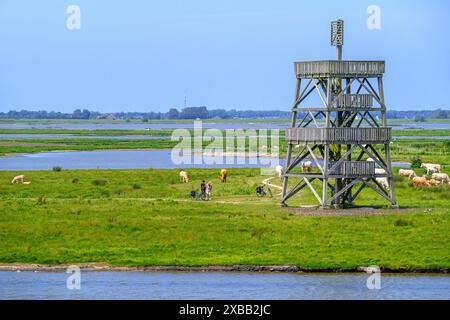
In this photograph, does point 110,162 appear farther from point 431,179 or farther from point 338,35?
point 338,35

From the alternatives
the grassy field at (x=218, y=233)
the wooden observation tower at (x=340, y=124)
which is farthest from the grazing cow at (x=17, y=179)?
the wooden observation tower at (x=340, y=124)

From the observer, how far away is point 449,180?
74.9 m

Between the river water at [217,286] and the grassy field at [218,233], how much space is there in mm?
1568

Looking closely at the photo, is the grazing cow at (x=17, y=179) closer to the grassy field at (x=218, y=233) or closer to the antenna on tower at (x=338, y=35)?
the grassy field at (x=218, y=233)

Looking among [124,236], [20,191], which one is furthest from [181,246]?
[20,191]

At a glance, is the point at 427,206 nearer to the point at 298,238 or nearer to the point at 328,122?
the point at 328,122

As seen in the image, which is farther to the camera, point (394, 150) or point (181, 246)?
point (394, 150)

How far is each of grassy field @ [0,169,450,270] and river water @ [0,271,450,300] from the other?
1568 millimetres

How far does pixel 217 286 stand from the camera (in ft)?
132

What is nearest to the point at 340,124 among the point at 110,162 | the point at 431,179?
the point at 431,179

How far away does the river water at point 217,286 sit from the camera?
38656 millimetres

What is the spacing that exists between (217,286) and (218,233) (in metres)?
9.10
